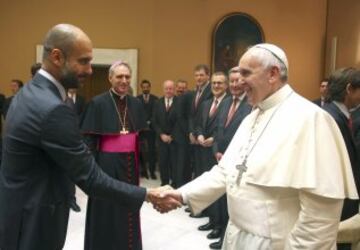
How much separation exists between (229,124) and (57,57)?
93.8 inches

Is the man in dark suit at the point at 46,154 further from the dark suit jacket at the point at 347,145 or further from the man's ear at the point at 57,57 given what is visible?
the dark suit jacket at the point at 347,145

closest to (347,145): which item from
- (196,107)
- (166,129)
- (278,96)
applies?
(278,96)

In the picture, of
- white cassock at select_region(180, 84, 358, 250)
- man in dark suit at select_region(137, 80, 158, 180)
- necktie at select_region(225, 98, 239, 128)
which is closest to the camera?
white cassock at select_region(180, 84, 358, 250)

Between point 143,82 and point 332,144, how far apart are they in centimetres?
648

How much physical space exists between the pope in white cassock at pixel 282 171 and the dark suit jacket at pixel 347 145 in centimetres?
99

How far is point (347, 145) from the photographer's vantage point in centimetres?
291

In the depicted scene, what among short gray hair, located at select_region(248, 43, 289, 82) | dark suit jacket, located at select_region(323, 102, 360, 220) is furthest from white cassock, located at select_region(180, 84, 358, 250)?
dark suit jacket, located at select_region(323, 102, 360, 220)

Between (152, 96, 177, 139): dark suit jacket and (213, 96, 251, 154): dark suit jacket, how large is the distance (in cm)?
232

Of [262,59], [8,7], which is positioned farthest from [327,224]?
[8,7]

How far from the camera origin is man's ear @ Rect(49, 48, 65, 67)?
196cm

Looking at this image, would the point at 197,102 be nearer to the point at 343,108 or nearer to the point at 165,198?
the point at 343,108

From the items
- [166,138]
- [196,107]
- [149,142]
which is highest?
[196,107]

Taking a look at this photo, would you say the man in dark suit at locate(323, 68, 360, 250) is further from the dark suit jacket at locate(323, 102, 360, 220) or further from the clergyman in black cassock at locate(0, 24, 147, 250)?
the clergyman in black cassock at locate(0, 24, 147, 250)

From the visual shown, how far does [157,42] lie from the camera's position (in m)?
8.91
